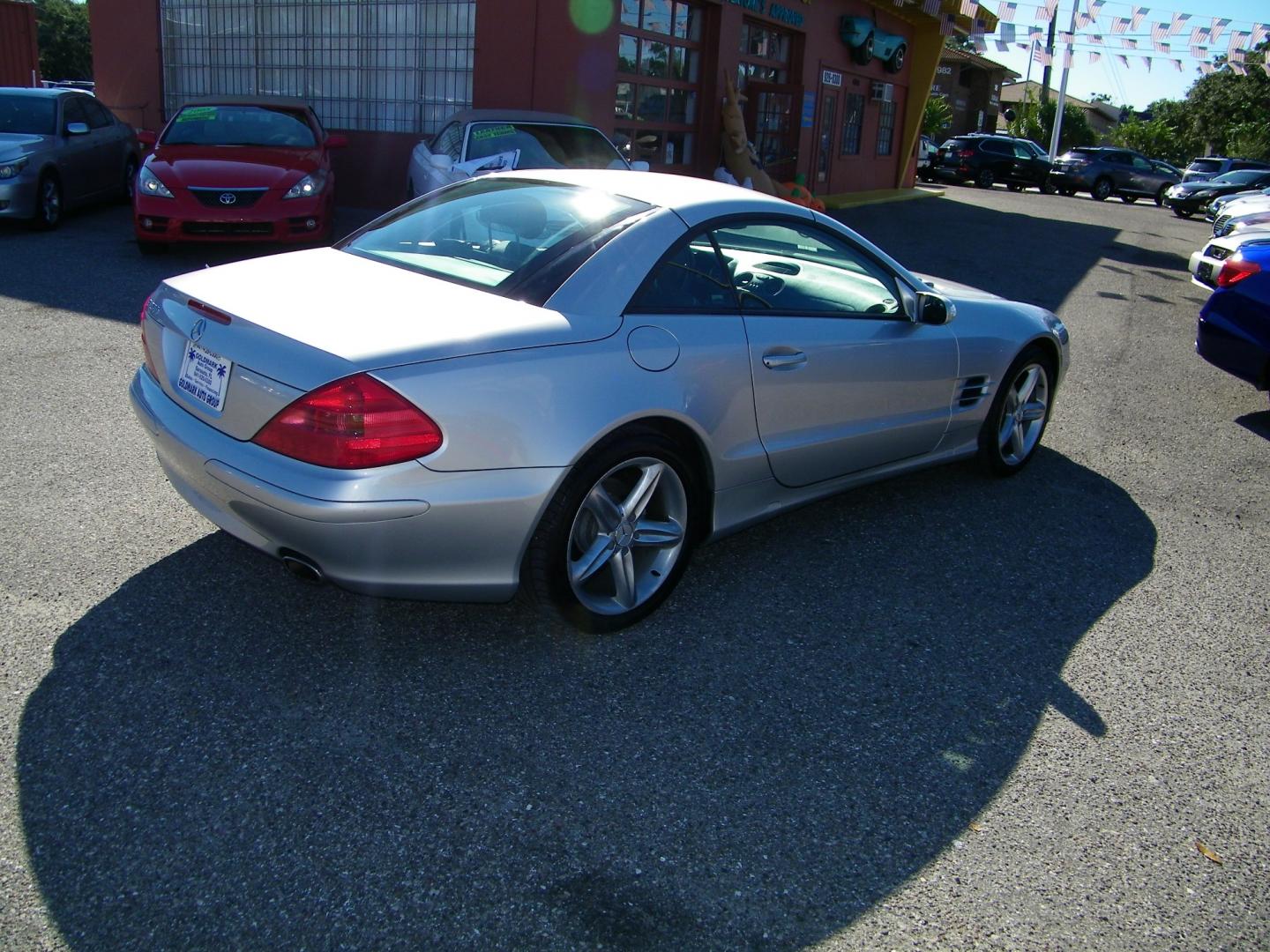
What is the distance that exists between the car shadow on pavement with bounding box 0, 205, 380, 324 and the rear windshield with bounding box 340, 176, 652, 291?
4213mm

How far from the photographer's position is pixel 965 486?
5.45 m

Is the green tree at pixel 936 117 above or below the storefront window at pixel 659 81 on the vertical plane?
above

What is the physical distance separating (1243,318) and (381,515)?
6.24m

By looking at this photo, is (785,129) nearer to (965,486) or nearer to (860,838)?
(965,486)

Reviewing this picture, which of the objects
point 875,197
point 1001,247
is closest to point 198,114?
point 1001,247

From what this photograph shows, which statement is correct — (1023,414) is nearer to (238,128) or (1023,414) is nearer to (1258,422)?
(1258,422)

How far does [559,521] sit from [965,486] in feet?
9.32

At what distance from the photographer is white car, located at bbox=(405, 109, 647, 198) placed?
10.6 m

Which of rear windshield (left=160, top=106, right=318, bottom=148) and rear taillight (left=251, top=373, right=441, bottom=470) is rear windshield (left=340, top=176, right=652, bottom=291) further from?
rear windshield (left=160, top=106, right=318, bottom=148)

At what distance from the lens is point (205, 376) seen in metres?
3.31

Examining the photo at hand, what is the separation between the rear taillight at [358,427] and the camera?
2965 millimetres

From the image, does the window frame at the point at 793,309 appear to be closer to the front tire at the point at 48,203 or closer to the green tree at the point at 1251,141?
the front tire at the point at 48,203

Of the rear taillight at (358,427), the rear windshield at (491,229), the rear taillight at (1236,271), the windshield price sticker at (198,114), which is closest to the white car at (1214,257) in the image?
the rear taillight at (1236,271)

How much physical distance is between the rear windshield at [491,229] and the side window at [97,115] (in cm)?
966
